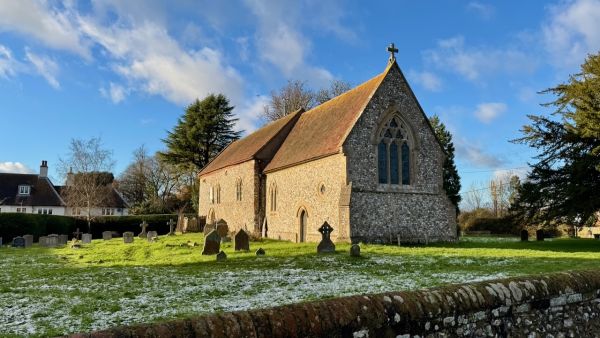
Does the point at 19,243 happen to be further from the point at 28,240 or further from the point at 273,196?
Answer: the point at 273,196

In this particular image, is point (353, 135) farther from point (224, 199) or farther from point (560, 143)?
point (224, 199)

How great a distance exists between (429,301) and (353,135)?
685 inches

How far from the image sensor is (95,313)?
24.1ft

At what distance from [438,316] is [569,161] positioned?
24.9 metres

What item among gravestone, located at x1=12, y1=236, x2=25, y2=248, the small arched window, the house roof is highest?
the house roof

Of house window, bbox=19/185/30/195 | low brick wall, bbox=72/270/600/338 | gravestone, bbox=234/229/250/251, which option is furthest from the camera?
house window, bbox=19/185/30/195

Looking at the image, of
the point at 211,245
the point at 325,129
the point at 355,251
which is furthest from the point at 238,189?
the point at 355,251

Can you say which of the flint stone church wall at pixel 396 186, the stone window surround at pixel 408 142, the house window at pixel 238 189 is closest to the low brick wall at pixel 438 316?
the flint stone church wall at pixel 396 186

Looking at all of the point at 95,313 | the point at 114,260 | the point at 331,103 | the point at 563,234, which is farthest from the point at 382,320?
the point at 563,234

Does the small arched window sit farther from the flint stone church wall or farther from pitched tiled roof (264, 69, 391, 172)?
the flint stone church wall

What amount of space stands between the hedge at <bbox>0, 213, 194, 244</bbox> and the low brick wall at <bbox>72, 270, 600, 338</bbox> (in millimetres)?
32192

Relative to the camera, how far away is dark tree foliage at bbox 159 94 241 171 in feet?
172

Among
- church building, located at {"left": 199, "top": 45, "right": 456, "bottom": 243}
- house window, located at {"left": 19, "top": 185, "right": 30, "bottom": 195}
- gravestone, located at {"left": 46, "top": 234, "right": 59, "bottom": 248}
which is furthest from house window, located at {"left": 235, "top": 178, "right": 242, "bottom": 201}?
house window, located at {"left": 19, "top": 185, "right": 30, "bottom": 195}

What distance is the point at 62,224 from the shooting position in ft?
115
